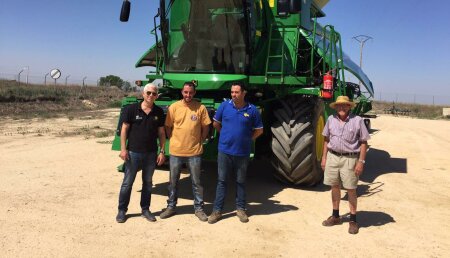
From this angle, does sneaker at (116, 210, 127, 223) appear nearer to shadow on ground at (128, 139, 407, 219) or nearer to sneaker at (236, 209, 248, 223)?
shadow on ground at (128, 139, 407, 219)

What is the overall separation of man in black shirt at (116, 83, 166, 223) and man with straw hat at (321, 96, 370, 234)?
2133mm

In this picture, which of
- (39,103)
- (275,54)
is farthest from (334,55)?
(39,103)

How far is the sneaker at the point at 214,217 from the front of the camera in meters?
4.92

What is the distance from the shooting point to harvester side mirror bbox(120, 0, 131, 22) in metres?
6.53

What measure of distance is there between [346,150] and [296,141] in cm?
141

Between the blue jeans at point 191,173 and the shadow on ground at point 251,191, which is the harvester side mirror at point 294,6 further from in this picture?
the shadow on ground at point 251,191

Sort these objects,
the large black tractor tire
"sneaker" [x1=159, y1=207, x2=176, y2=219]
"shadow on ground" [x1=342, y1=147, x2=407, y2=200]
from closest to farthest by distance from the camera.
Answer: "sneaker" [x1=159, y1=207, x2=176, y2=219], the large black tractor tire, "shadow on ground" [x1=342, y1=147, x2=407, y2=200]

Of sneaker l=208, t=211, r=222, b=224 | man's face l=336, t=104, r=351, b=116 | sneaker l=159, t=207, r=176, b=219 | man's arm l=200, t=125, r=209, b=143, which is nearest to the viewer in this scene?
man's face l=336, t=104, r=351, b=116

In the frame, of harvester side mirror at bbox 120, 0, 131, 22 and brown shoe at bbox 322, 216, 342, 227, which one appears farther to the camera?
harvester side mirror at bbox 120, 0, 131, 22

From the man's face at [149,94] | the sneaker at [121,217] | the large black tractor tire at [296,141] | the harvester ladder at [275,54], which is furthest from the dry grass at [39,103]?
the man's face at [149,94]

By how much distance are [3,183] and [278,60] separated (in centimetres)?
511

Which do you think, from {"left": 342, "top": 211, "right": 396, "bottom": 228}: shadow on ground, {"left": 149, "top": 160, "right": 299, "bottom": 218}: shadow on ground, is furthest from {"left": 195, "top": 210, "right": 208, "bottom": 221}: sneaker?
{"left": 342, "top": 211, "right": 396, "bottom": 228}: shadow on ground

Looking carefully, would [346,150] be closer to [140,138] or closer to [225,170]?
[225,170]

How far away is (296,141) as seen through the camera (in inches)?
241
